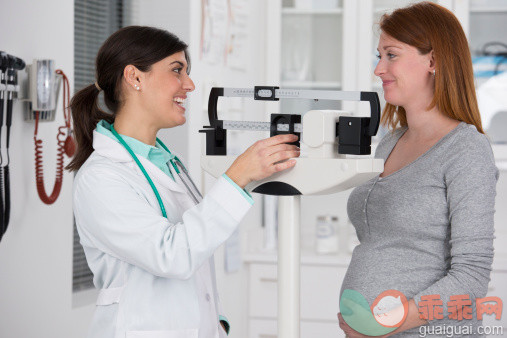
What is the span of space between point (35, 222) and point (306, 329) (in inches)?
62.3

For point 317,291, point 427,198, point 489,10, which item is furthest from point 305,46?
point 427,198

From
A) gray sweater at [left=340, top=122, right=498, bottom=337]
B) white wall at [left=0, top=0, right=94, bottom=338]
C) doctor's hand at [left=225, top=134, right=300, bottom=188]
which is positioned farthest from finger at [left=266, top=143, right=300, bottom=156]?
white wall at [left=0, top=0, right=94, bottom=338]

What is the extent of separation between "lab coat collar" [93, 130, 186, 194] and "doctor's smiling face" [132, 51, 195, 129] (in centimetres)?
11

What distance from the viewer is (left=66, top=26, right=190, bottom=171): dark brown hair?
59.5 inches

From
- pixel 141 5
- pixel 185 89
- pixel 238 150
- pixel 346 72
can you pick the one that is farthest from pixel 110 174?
pixel 346 72

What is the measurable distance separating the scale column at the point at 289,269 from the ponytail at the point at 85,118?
533 mm

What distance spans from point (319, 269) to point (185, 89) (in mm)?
1809

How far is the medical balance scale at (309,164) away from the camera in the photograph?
4.08 ft

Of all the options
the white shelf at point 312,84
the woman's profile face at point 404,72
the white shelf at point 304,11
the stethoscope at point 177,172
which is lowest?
the stethoscope at point 177,172

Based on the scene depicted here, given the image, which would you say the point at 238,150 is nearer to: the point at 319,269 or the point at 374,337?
the point at 319,269

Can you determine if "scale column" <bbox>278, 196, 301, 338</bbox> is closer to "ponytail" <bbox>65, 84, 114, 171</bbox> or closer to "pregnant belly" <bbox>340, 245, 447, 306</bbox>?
"pregnant belly" <bbox>340, 245, 447, 306</bbox>

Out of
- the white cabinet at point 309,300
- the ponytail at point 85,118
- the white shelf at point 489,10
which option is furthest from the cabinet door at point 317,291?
the ponytail at point 85,118
